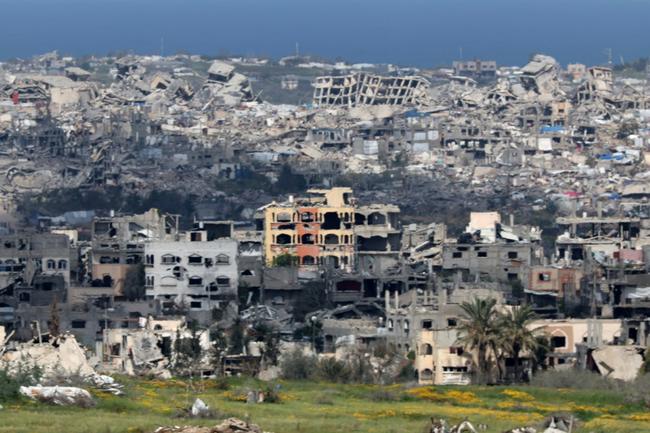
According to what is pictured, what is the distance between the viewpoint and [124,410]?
50312mm

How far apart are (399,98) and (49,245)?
2633 inches

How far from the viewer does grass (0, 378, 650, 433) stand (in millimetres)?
47750

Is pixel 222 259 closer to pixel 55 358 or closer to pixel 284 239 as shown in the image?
pixel 284 239

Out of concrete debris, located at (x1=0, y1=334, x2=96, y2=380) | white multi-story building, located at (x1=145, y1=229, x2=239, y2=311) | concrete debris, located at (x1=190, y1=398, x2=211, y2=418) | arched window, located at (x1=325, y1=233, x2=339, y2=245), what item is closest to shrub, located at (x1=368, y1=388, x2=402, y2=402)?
concrete debris, located at (x1=0, y1=334, x2=96, y2=380)

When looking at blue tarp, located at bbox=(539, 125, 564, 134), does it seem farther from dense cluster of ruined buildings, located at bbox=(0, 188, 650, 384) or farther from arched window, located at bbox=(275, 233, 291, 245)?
arched window, located at bbox=(275, 233, 291, 245)

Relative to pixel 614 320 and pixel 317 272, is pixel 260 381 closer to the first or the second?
pixel 614 320

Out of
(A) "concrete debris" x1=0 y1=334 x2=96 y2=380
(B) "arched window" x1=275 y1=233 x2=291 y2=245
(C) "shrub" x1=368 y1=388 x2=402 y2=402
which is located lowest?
(C) "shrub" x1=368 y1=388 x2=402 y2=402

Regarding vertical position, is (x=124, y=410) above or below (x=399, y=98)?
below

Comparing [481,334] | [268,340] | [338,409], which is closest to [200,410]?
[338,409]

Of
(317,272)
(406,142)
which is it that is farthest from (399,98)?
(317,272)

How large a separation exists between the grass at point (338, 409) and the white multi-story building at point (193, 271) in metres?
23.4

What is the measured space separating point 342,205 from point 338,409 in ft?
134

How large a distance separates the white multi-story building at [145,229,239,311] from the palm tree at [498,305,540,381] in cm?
1923

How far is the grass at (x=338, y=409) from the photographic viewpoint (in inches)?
1880
